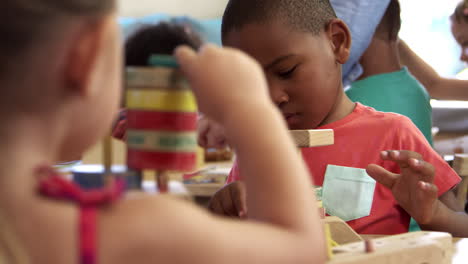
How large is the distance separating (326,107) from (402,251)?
1.81 feet

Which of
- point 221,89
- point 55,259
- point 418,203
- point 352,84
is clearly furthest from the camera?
point 352,84

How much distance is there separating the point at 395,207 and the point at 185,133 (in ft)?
2.26

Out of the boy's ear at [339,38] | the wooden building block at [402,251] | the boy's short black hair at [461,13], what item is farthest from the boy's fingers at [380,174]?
the boy's short black hair at [461,13]

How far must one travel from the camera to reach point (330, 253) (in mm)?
559

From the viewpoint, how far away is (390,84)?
1428 millimetres

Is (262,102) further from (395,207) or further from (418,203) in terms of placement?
(395,207)

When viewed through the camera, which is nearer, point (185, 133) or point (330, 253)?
point (185, 133)

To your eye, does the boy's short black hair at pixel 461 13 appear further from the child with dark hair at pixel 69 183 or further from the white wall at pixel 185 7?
the child with dark hair at pixel 69 183

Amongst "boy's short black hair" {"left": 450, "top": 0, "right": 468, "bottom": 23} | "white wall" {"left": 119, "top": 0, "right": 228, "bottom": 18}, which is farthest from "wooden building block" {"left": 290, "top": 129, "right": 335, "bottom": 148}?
"white wall" {"left": 119, "top": 0, "right": 228, "bottom": 18}

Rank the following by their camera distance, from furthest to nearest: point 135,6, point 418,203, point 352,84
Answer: point 135,6 → point 352,84 → point 418,203

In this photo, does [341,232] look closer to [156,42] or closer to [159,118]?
[159,118]

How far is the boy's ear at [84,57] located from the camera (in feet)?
1.11

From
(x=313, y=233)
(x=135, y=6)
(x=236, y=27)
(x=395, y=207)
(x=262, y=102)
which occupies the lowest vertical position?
(x=395, y=207)

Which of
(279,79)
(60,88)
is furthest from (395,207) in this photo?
(60,88)
